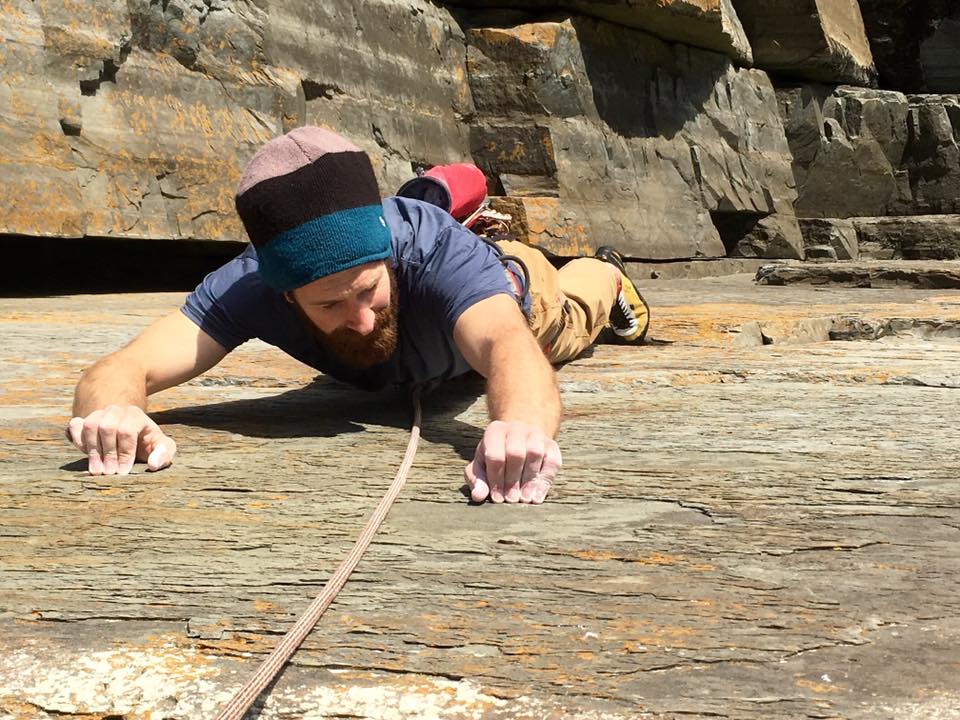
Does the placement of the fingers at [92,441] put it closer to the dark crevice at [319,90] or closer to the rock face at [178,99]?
the rock face at [178,99]

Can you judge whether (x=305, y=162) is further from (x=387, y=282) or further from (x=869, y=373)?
(x=869, y=373)

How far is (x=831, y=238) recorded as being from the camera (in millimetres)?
9664

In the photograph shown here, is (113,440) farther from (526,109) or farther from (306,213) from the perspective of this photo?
(526,109)

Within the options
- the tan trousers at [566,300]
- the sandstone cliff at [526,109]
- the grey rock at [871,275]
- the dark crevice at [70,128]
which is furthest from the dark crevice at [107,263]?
the grey rock at [871,275]

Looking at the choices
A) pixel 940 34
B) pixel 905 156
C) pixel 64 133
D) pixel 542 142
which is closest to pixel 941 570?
pixel 64 133

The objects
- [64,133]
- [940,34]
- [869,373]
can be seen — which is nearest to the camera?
[869,373]

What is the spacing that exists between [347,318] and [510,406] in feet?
1.57

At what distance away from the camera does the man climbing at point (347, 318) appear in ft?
6.65

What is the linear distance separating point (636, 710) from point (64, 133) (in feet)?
15.6

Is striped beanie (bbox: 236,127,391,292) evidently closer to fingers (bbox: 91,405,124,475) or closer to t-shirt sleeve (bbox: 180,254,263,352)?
t-shirt sleeve (bbox: 180,254,263,352)

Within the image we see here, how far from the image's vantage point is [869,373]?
3246 mm

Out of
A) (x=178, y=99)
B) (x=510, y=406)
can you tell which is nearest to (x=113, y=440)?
(x=510, y=406)

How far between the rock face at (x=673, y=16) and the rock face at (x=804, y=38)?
53 cm

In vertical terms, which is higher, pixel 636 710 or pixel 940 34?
pixel 636 710
